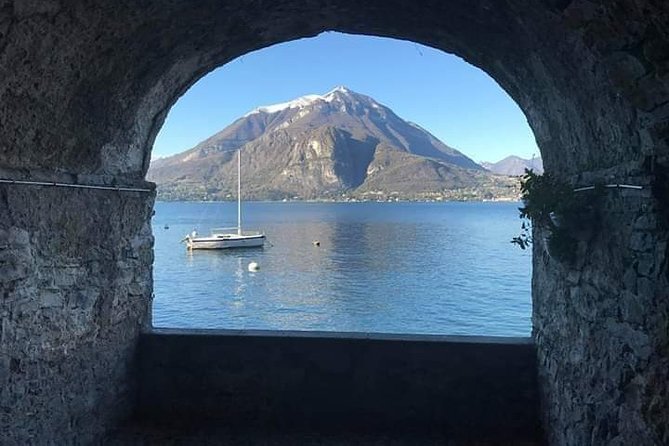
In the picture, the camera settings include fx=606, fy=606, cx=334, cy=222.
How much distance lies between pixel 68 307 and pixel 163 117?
218 centimetres

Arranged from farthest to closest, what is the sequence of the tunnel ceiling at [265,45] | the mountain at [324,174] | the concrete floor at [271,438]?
the mountain at [324,174], the concrete floor at [271,438], the tunnel ceiling at [265,45]

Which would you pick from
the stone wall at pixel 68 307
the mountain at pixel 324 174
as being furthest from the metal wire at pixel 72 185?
the mountain at pixel 324 174

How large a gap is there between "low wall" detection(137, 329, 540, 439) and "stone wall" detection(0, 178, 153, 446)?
48cm

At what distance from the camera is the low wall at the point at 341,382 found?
5.44 metres

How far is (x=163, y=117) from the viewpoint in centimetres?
605

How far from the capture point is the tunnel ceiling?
3033mm

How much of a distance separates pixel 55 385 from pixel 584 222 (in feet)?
13.0

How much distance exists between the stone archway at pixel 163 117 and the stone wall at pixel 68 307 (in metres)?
0.02

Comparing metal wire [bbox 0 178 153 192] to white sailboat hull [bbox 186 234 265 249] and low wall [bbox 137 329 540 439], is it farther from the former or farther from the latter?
white sailboat hull [bbox 186 234 265 249]

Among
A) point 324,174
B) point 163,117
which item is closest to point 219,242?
point 163,117

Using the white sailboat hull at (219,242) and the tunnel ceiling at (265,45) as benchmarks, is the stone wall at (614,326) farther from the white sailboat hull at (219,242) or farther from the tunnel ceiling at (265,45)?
the white sailboat hull at (219,242)

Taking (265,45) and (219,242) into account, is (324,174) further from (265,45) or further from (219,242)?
(265,45)

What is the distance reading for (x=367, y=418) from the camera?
5.56 metres

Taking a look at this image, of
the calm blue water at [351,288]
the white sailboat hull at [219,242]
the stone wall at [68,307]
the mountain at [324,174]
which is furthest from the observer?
the mountain at [324,174]
